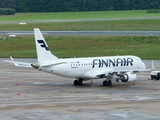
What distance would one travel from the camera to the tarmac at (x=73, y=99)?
3622 cm

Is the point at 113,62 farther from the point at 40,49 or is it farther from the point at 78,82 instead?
the point at 40,49

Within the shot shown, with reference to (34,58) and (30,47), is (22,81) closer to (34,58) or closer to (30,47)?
(34,58)

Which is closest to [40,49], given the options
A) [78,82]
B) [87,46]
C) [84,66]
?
[84,66]

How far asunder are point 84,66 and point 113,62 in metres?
4.57

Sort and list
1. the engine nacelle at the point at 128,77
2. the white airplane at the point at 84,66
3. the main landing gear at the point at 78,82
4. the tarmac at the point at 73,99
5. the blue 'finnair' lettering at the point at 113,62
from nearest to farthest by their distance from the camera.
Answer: the tarmac at the point at 73,99
the white airplane at the point at 84,66
the engine nacelle at the point at 128,77
the blue 'finnair' lettering at the point at 113,62
the main landing gear at the point at 78,82

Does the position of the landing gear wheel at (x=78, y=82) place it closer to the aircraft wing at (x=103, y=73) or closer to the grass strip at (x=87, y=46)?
the aircraft wing at (x=103, y=73)

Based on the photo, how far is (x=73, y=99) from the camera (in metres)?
44.4

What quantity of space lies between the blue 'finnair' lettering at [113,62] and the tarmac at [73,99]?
2.71m

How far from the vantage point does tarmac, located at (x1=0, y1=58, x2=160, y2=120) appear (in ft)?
119

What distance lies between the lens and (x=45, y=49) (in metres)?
51.8

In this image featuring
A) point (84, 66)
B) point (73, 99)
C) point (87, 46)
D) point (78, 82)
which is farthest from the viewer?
point (87, 46)

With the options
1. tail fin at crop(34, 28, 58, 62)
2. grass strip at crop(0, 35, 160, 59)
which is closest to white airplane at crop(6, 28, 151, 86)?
tail fin at crop(34, 28, 58, 62)

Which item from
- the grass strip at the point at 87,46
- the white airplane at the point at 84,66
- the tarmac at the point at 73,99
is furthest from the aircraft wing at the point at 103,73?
the grass strip at the point at 87,46

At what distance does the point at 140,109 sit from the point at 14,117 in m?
11.5
